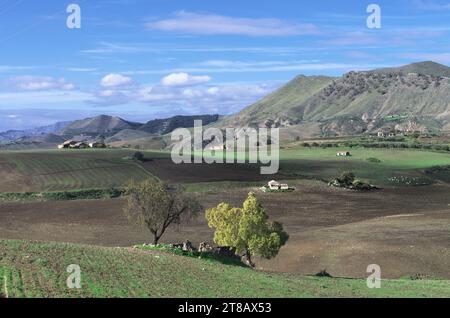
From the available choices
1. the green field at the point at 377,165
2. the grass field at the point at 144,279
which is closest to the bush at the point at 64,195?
the green field at the point at 377,165

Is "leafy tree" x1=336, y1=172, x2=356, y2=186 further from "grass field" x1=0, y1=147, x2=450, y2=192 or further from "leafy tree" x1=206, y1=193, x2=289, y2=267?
"leafy tree" x1=206, y1=193, x2=289, y2=267

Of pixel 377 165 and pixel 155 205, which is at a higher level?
pixel 155 205

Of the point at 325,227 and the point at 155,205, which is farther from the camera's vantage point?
the point at 325,227

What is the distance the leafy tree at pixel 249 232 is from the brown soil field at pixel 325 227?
15.5 ft

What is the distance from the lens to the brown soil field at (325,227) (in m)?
59.7

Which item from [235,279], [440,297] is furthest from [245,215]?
[440,297]

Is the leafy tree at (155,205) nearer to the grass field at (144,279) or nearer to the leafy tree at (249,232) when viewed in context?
the leafy tree at (249,232)

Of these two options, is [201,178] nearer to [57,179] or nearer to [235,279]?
[57,179]

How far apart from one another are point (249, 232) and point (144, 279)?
22.5 metres

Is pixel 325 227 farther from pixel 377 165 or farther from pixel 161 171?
pixel 377 165

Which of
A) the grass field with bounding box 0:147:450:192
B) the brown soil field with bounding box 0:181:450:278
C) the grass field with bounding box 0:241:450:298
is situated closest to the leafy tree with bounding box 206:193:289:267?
the brown soil field with bounding box 0:181:450:278

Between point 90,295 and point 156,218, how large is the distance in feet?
105

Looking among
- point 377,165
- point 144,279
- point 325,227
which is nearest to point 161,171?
point 377,165

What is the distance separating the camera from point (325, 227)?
89.3 meters
